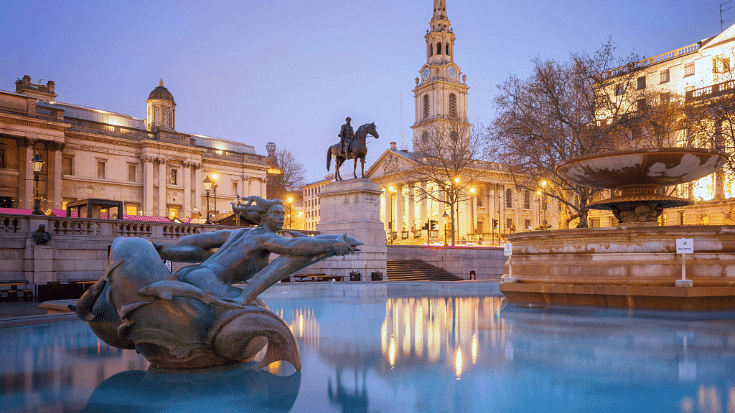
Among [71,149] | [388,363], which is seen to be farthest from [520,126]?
[71,149]

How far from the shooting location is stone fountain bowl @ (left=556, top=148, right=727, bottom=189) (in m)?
10.6

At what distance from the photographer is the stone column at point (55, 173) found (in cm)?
4903

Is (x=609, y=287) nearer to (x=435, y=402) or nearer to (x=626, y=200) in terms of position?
(x=626, y=200)

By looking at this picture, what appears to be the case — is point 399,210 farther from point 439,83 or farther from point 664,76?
point 664,76

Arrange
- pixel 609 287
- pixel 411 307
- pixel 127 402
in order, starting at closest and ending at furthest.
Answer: pixel 127 402 → pixel 609 287 → pixel 411 307

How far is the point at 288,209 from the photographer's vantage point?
58.3 metres

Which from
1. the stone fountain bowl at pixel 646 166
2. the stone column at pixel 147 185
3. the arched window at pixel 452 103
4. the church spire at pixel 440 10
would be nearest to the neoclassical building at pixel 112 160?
the stone column at pixel 147 185

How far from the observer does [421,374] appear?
4.47 metres

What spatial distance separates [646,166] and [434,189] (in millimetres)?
66261

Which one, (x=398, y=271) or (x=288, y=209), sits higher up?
(x=288, y=209)

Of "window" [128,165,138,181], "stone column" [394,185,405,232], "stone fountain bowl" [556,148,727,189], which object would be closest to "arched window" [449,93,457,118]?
"stone column" [394,185,405,232]

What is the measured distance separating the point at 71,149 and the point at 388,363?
183 feet

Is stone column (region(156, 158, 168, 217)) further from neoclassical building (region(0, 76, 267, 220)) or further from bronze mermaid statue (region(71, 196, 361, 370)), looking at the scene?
bronze mermaid statue (region(71, 196, 361, 370))

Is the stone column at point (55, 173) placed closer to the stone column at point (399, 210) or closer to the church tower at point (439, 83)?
the stone column at point (399, 210)
